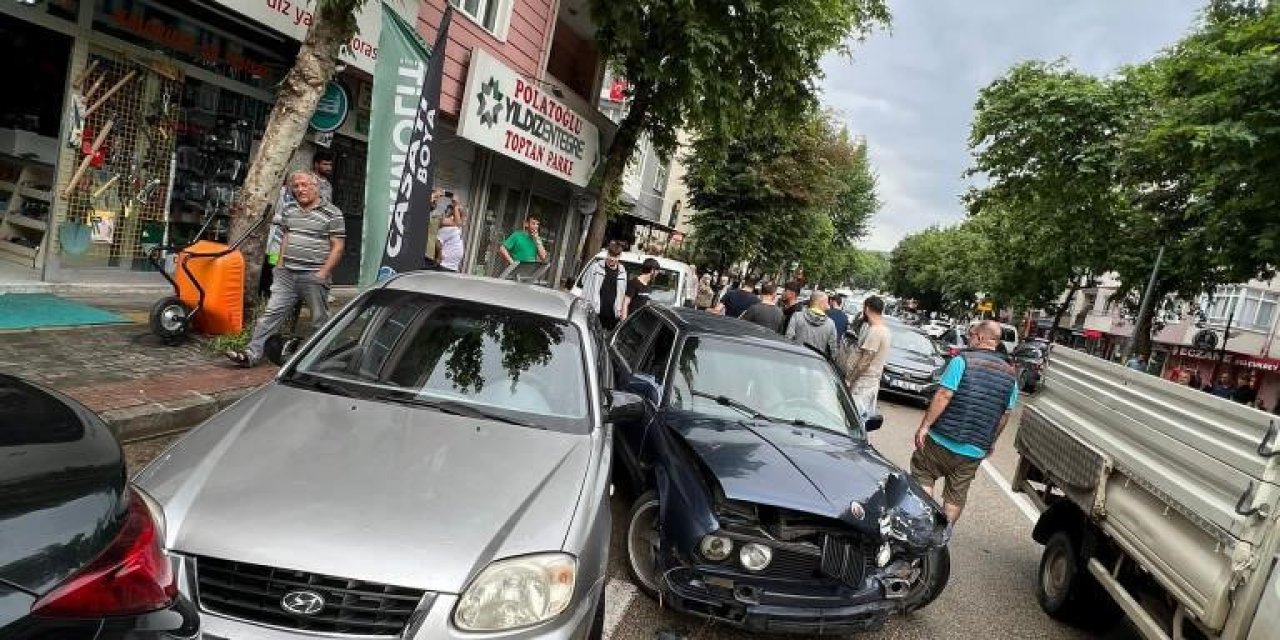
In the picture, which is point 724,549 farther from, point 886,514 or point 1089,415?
point 1089,415

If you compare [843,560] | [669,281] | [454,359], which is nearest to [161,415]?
[454,359]

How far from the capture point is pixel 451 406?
11.4ft

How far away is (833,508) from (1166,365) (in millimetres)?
46980

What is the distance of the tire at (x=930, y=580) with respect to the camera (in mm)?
4336

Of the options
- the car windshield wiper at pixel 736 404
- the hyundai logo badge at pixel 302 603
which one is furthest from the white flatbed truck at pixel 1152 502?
the hyundai logo badge at pixel 302 603

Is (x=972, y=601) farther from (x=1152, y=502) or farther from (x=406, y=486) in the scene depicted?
(x=406, y=486)

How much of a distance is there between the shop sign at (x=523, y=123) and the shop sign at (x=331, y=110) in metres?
2.56

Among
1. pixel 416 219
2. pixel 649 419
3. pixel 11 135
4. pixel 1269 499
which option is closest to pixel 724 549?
pixel 649 419

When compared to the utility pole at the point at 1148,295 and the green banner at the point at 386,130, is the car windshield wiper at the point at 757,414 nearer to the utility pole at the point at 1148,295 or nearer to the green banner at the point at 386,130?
the green banner at the point at 386,130

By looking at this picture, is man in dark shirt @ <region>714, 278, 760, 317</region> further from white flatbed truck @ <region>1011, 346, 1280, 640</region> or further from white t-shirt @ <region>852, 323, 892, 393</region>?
white flatbed truck @ <region>1011, 346, 1280, 640</region>

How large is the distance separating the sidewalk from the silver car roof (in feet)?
6.70

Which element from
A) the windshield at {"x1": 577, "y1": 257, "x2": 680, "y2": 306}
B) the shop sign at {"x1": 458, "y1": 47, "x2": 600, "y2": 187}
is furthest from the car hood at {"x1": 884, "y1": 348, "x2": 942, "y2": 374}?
the shop sign at {"x1": 458, "y1": 47, "x2": 600, "y2": 187}

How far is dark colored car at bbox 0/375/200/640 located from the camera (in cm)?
137

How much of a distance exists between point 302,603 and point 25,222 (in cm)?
824
